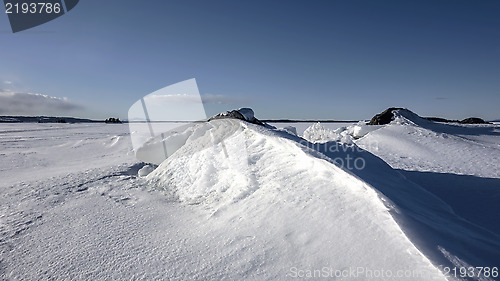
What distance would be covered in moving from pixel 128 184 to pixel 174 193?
2.42 ft

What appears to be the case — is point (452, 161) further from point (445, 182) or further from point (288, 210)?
point (288, 210)

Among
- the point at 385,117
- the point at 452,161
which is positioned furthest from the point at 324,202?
the point at 385,117

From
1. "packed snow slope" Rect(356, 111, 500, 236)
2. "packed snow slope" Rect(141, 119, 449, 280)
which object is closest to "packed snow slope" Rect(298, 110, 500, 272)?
"packed snow slope" Rect(356, 111, 500, 236)

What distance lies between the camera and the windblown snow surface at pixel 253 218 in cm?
111

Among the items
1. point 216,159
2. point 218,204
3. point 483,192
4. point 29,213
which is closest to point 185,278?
point 218,204

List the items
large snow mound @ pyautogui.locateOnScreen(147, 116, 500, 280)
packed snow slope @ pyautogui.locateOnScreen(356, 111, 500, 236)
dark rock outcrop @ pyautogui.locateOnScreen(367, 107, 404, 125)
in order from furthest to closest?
dark rock outcrop @ pyautogui.locateOnScreen(367, 107, 404, 125) → packed snow slope @ pyautogui.locateOnScreen(356, 111, 500, 236) → large snow mound @ pyautogui.locateOnScreen(147, 116, 500, 280)

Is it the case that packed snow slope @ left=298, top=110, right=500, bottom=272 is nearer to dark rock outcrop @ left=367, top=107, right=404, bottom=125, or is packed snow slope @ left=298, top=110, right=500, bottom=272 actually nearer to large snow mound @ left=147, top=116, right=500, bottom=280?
large snow mound @ left=147, top=116, right=500, bottom=280

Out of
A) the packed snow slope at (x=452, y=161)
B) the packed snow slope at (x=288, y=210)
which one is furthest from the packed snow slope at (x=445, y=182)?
the packed snow slope at (x=288, y=210)

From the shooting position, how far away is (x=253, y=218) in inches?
62.0

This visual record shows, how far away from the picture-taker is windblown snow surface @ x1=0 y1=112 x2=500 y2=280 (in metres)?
1.11

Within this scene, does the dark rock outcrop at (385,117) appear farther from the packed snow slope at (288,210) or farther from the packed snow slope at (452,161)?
the packed snow slope at (288,210)

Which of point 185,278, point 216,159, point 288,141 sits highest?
point 288,141

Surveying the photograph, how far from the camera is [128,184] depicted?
2.86 meters

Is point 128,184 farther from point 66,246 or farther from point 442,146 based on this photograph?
point 442,146
